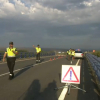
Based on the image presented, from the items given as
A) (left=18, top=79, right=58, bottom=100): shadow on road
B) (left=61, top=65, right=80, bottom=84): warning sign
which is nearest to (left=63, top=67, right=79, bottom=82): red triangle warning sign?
(left=61, top=65, right=80, bottom=84): warning sign

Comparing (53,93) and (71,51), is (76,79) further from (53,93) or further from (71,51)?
(71,51)

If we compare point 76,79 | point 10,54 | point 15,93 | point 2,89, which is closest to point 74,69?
point 76,79

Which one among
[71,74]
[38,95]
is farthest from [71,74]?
[38,95]

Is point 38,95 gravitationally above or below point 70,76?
below

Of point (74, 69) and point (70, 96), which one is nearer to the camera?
point (70, 96)

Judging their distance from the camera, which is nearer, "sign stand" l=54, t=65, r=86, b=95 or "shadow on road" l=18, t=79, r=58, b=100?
"shadow on road" l=18, t=79, r=58, b=100

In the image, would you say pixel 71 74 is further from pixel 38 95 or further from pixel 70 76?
pixel 38 95

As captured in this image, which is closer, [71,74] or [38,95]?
[38,95]

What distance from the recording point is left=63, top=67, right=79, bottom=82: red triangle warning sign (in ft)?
24.1

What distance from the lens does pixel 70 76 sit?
7371 millimetres

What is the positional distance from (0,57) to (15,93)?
16.6 meters

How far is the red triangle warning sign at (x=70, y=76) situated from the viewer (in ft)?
24.1

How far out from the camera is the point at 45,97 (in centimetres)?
636

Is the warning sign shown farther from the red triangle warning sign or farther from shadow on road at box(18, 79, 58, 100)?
shadow on road at box(18, 79, 58, 100)
